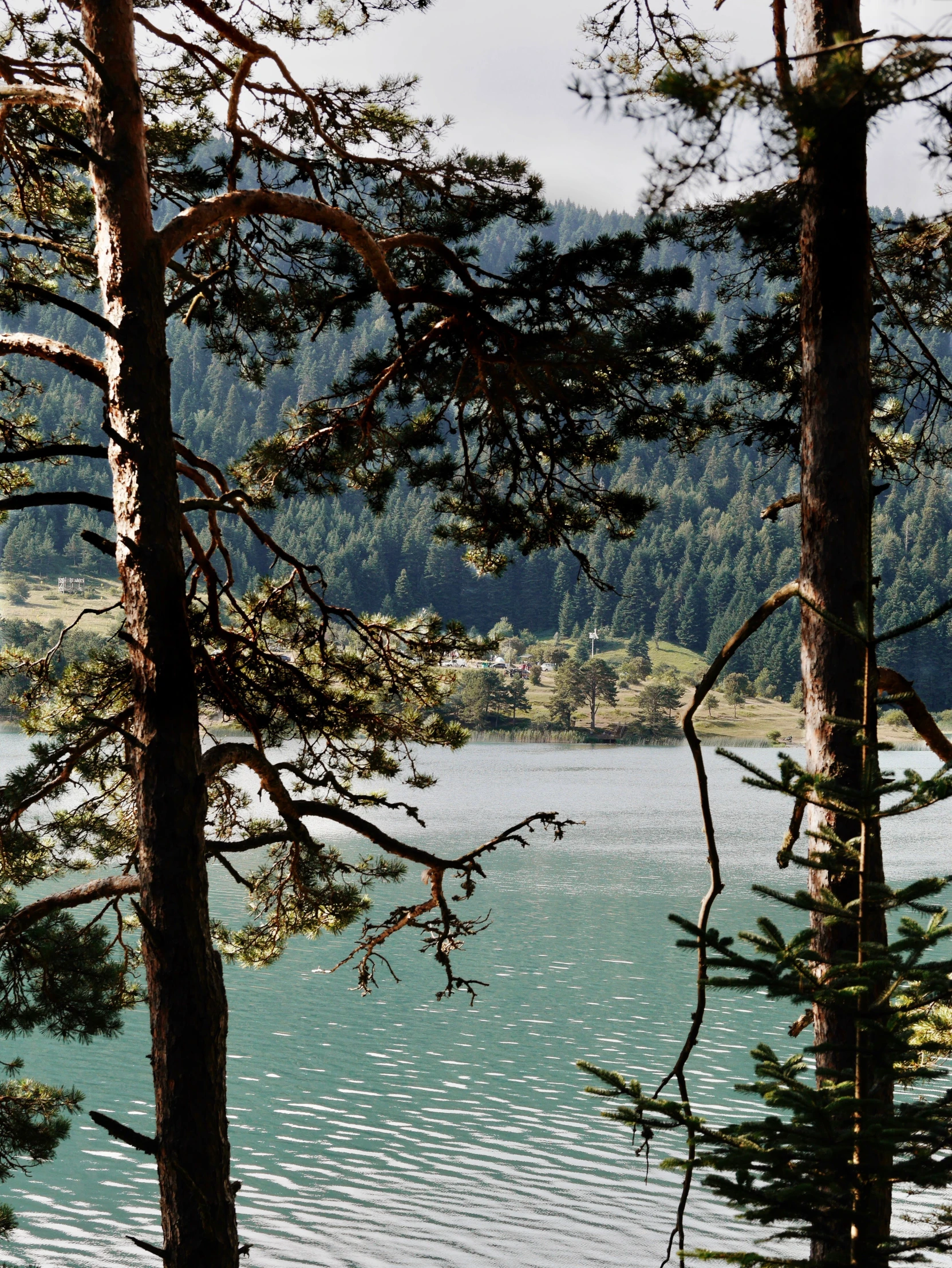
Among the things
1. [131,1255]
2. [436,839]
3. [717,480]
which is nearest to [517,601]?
[717,480]

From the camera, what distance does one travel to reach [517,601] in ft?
392

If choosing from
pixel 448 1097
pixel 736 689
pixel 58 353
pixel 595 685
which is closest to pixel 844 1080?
pixel 58 353

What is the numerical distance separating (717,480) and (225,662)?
464 feet

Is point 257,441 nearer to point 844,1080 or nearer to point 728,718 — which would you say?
point 844,1080

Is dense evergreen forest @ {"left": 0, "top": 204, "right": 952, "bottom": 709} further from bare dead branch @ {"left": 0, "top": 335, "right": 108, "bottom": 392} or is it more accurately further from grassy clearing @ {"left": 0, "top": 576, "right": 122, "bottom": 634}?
bare dead branch @ {"left": 0, "top": 335, "right": 108, "bottom": 392}

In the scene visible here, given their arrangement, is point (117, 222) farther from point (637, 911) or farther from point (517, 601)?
point (517, 601)

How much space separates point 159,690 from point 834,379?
7.71ft

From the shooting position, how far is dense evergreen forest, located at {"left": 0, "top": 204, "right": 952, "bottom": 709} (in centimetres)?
9562

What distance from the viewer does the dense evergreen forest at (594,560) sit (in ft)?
314

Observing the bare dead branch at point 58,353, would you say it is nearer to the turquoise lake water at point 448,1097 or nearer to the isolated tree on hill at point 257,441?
the isolated tree on hill at point 257,441

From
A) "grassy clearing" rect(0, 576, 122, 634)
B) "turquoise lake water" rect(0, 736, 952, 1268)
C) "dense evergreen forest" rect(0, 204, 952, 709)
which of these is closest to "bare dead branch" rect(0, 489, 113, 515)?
"turquoise lake water" rect(0, 736, 952, 1268)

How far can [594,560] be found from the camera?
112 meters

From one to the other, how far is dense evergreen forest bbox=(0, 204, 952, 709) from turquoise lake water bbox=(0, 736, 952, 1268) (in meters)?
67.3

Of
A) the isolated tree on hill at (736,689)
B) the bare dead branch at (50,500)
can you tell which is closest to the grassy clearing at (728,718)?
the isolated tree on hill at (736,689)
